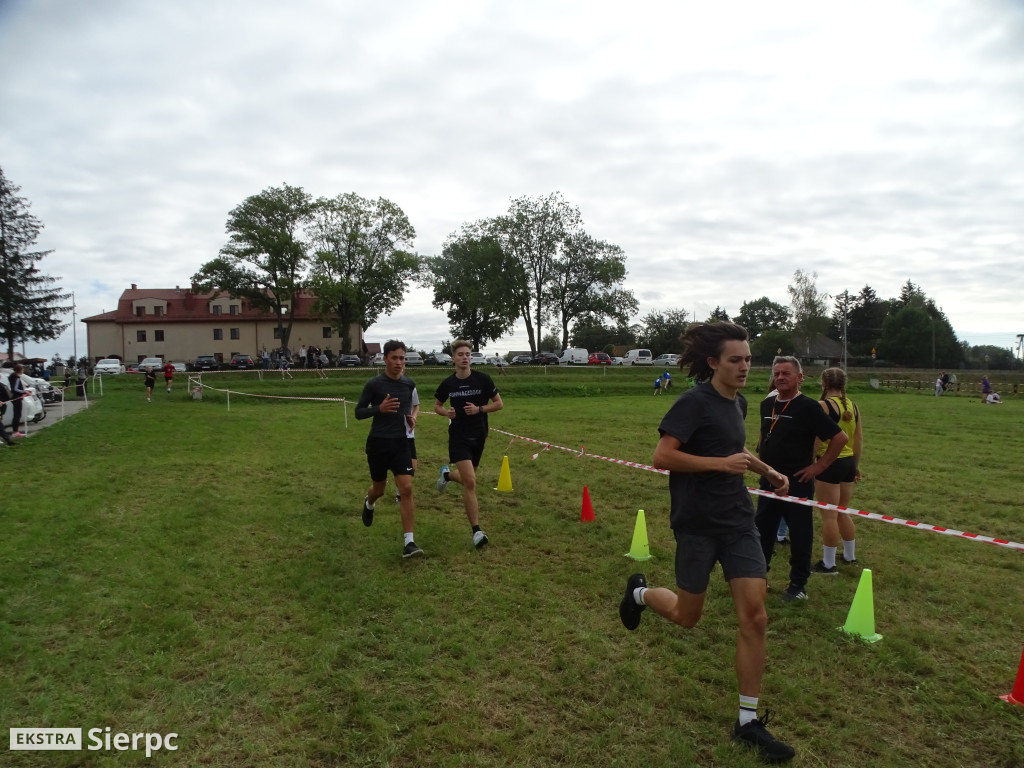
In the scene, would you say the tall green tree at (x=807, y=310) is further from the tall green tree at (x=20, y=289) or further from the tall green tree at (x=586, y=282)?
the tall green tree at (x=20, y=289)

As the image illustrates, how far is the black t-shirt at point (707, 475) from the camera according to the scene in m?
3.29

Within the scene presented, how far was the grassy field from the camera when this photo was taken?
3279mm

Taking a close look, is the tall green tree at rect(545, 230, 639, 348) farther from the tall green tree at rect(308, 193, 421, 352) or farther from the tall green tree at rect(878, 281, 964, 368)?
the tall green tree at rect(878, 281, 964, 368)

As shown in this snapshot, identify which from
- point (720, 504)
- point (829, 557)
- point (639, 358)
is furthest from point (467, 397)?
point (639, 358)

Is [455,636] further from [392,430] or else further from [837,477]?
[837,477]

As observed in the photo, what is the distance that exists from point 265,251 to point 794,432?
179ft

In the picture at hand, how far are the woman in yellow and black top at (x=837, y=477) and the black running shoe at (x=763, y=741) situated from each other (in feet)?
9.24

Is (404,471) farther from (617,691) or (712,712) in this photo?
(712,712)

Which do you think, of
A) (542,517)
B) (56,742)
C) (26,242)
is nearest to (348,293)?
(26,242)

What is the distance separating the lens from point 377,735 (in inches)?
128

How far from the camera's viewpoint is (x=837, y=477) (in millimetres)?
5473

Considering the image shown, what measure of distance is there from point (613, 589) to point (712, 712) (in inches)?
72.9

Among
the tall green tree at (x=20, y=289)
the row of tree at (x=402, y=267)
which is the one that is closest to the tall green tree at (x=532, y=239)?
the row of tree at (x=402, y=267)

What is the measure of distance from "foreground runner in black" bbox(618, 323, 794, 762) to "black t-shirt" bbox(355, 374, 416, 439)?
133 inches
